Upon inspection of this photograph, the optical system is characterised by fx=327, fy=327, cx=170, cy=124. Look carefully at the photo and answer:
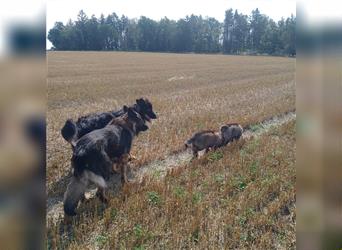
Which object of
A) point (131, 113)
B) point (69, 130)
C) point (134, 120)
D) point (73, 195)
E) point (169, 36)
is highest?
point (169, 36)

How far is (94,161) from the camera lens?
477 centimetres

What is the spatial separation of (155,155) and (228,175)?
1998 millimetres

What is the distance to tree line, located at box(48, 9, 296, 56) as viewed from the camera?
236 ft

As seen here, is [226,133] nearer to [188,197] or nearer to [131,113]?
[131,113]

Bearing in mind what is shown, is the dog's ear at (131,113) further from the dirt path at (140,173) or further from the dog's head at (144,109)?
the dirt path at (140,173)

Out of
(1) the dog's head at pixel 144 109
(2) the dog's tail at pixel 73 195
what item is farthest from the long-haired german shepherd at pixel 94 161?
(1) the dog's head at pixel 144 109

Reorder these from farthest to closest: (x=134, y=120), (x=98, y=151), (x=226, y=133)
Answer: (x=226, y=133) → (x=134, y=120) → (x=98, y=151)

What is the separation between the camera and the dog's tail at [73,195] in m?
4.52

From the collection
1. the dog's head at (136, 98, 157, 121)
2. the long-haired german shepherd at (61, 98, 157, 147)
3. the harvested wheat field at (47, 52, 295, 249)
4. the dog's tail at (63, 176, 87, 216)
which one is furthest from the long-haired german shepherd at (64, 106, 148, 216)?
the dog's head at (136, 98, 157, 121)

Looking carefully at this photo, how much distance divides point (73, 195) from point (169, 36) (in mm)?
77347

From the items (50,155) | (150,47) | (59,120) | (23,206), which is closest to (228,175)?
(50,155)

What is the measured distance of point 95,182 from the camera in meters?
4.76

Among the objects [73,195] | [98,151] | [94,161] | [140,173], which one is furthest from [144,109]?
[73,195]

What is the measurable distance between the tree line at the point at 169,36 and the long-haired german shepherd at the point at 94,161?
68467 millimetres
